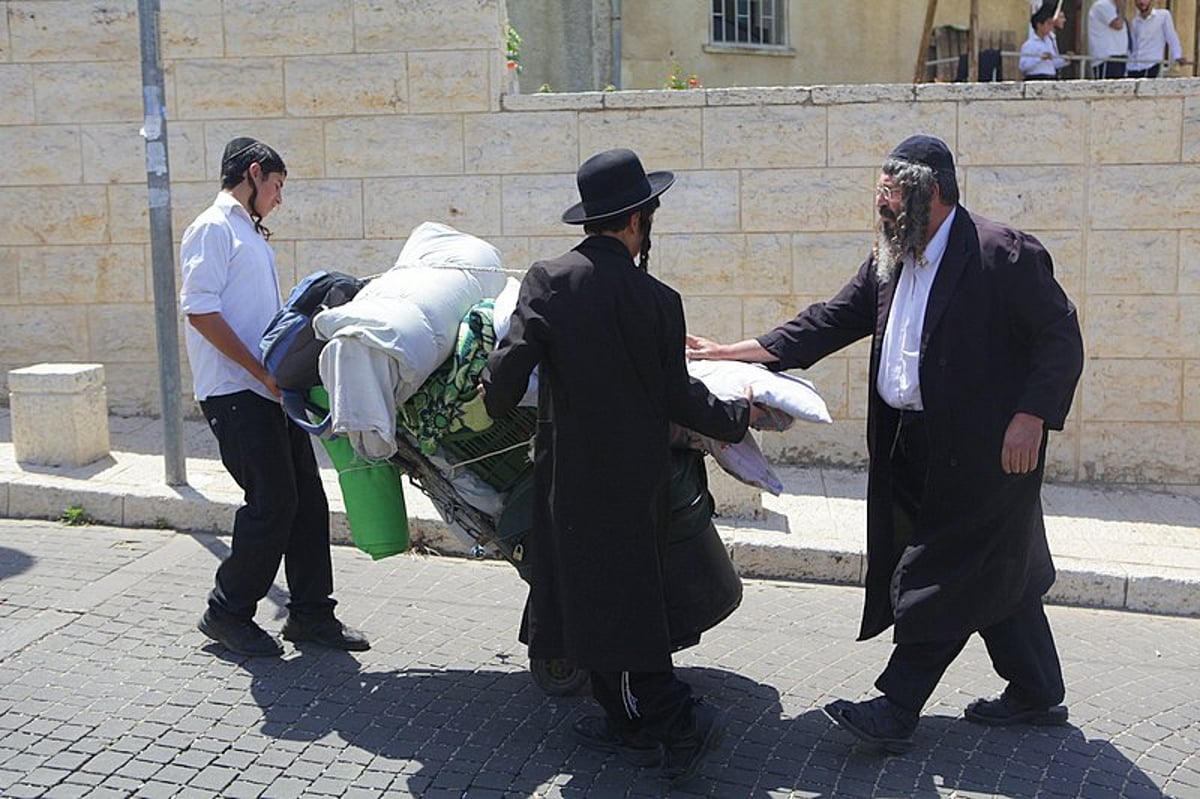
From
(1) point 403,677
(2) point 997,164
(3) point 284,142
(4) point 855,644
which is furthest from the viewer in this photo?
(3) point 284,142

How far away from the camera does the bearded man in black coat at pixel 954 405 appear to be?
423 centimetres

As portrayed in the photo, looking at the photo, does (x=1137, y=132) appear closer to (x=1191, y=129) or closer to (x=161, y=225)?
(x=1191, y=129)

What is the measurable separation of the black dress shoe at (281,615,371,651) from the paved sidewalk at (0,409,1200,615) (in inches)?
62.2

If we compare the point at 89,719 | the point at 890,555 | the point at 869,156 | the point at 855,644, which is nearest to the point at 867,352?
the point at 869,156

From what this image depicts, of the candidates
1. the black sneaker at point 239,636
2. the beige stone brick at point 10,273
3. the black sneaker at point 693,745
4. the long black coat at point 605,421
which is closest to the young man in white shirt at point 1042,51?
the long black coat at point 605,421

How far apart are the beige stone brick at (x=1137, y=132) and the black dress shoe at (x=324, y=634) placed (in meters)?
5.20

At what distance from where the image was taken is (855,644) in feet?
18.1

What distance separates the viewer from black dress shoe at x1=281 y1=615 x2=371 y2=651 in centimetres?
523

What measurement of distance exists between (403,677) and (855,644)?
1865 millimetres

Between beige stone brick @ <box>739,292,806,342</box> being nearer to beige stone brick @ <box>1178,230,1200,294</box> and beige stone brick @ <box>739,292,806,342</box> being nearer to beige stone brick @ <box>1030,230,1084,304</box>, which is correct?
beige stone brick @ <box>1030,230,1084,304</box>

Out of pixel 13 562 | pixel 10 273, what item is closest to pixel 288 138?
pixel 10 273

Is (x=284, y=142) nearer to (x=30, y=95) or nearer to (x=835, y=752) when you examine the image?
(x=30, y=95)

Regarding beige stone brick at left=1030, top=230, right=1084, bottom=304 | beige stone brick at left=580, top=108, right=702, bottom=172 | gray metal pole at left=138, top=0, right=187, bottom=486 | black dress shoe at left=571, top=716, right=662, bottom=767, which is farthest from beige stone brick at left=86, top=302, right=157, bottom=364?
beige stone brick at left=1030, top=230, right=1084, bottom=304

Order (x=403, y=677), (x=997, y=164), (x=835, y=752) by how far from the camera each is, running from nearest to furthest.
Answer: (x=835, y=752) → (x=403, y=677) → (x=997, y=164)
